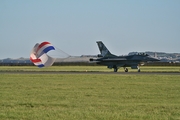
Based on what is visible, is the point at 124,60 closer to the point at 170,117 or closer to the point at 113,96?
the point at 113,96

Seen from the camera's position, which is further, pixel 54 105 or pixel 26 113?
pixel 54 105

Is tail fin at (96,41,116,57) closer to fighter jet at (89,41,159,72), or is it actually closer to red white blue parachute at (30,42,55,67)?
fighter jet at (89,41,159,72)

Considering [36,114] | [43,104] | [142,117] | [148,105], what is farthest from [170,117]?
[43,104]

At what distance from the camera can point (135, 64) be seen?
50.6 m

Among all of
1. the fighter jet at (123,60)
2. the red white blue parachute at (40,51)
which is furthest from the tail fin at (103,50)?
the red white blue parachute at (40,51)

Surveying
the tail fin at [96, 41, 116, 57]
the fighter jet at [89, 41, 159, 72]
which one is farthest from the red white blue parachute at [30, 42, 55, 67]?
the tail fin at [96, 41, 116, 57]

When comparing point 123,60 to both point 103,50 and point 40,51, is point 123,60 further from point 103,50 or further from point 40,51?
point 40,51

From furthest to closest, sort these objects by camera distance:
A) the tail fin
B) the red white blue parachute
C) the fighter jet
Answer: the tail fin < the red white blue parachute < the fighter jet

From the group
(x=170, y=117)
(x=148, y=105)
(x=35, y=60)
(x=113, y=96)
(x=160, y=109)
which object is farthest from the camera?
(x=35, y=60)

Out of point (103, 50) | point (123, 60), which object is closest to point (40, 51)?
point (103, 50)

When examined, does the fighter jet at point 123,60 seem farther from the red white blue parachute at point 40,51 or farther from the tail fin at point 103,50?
the red white blue parachute at point 40,51

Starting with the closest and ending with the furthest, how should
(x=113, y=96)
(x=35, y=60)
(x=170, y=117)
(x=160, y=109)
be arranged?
(x=170, y=117) < (x=160, y=109) < (x=113, y=96) < (x=35, y=60)

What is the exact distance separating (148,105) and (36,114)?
14.2ft

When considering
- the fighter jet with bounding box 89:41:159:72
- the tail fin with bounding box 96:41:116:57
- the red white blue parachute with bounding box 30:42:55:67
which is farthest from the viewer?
the tail fin with bounding box 96:41:116:57
